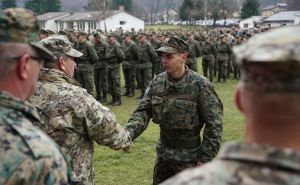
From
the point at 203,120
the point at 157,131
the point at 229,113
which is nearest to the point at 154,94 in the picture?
the point at 203,120

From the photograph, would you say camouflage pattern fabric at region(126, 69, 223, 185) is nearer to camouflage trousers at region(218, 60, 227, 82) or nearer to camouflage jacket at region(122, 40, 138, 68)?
camouflage jacket at region(122, 40, 138, 68)

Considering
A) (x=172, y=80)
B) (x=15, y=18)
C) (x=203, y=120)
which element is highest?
(x=15, y=18)

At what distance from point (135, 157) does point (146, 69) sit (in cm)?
621

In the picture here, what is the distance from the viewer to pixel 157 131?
376 inches

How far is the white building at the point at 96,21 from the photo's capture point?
197ft

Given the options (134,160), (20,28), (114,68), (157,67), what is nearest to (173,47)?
(20,28)

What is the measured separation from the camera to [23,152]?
6.93 feet

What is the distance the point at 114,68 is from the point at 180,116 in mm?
8576

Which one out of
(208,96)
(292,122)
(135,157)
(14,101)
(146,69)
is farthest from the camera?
(146,69)

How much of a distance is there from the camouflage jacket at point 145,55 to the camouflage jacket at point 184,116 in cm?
918

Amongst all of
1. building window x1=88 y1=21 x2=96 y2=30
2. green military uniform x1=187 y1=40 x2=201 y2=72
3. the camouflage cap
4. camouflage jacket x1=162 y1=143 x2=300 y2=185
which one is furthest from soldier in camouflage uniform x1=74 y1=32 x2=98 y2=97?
building window x1=88 y1=21 x2=96 y2=30

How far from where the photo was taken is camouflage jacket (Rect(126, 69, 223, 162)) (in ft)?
14.2

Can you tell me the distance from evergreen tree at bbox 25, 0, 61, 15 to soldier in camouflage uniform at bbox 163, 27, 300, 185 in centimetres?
6163

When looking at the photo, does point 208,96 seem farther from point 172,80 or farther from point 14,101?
point 14,101
